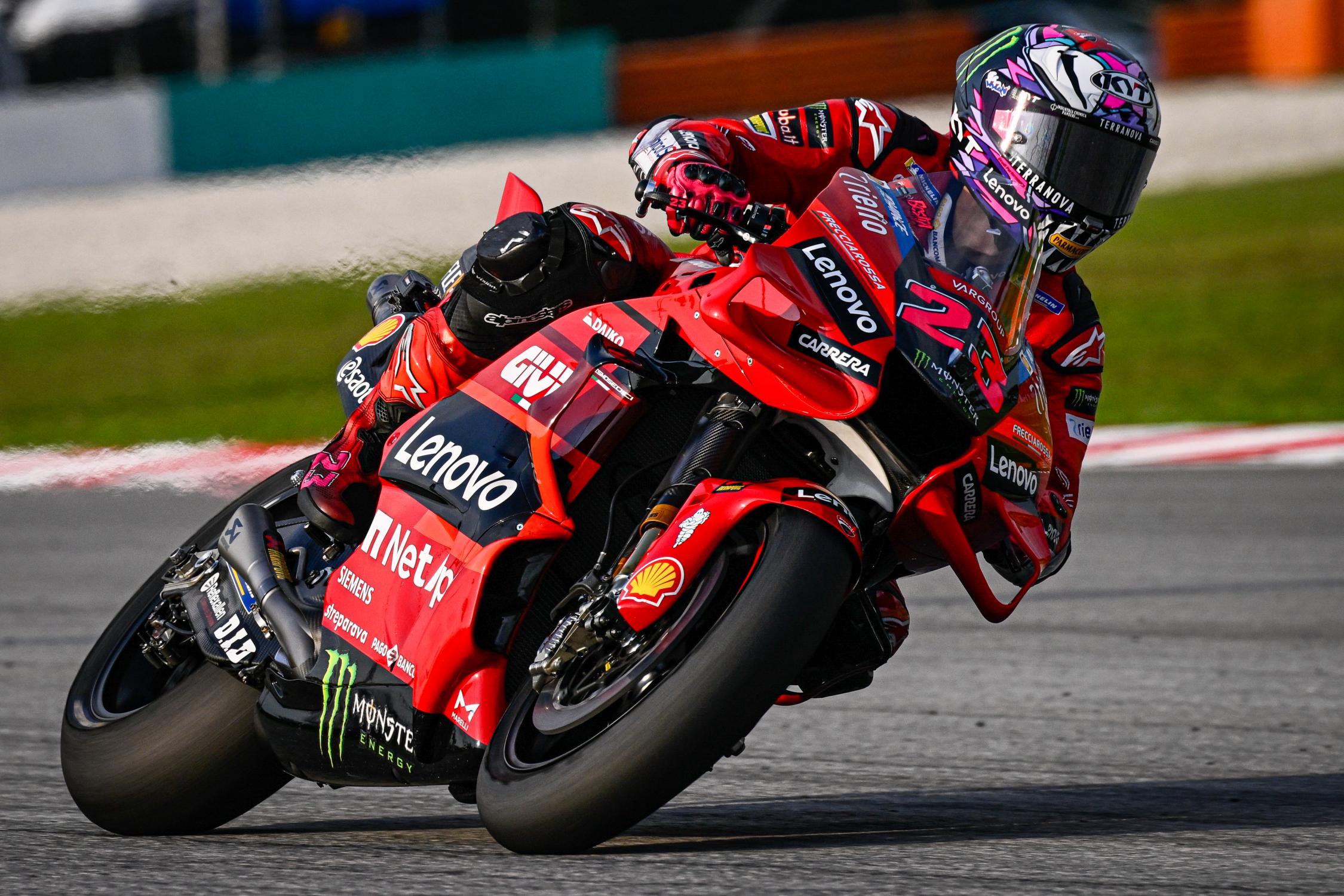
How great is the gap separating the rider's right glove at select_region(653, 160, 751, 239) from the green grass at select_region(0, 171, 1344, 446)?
17.4ft

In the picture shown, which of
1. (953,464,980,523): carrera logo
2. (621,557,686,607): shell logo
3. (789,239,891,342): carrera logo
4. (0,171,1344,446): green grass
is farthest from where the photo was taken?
(0,171,1344,446): green grass

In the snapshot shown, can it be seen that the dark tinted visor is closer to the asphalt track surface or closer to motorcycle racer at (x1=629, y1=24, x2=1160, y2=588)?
motorcycle racer at (x1=629, y1=24, x2=1160, y2=588)

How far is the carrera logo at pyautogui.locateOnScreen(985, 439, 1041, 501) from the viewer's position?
3156 millimetres

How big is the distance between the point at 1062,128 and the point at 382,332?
1.47m

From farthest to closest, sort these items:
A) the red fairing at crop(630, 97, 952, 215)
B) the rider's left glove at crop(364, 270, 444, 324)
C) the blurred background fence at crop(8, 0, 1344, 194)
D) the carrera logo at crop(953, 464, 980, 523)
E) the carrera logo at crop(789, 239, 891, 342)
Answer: the blurred background fence at crop(8, 0, 1344, 194)
the rider's left glove at crop(364, 270, 444, 324)
the red fairing at crop(630, 97, 952, 215)
the carrera logo at crop(953, 464, 980, 523)
the carrera logo at crop(789, 239, 891, 342)

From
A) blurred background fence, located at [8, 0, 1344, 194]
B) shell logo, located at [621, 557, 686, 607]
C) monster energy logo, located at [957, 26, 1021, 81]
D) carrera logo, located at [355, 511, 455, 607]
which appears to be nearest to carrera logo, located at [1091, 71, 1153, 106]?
monster energy logo, located at [957, 26, 1021, 81]

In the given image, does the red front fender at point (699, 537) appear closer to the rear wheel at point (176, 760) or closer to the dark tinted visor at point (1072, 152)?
the dark tinted visor at point (1072, 152)

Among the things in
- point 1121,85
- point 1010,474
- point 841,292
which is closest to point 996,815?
point 1010,474

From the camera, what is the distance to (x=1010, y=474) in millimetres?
3213

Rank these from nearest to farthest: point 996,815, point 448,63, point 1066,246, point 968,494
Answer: point 968,494 < point 1066,246 < point 996,815 < point 448,63

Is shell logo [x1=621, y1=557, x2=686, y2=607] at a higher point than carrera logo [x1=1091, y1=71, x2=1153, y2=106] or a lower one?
lower

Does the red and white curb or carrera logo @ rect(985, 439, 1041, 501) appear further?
the red and white curb

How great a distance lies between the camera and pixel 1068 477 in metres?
3.69

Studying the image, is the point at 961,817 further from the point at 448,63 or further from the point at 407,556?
the point at 448,63
